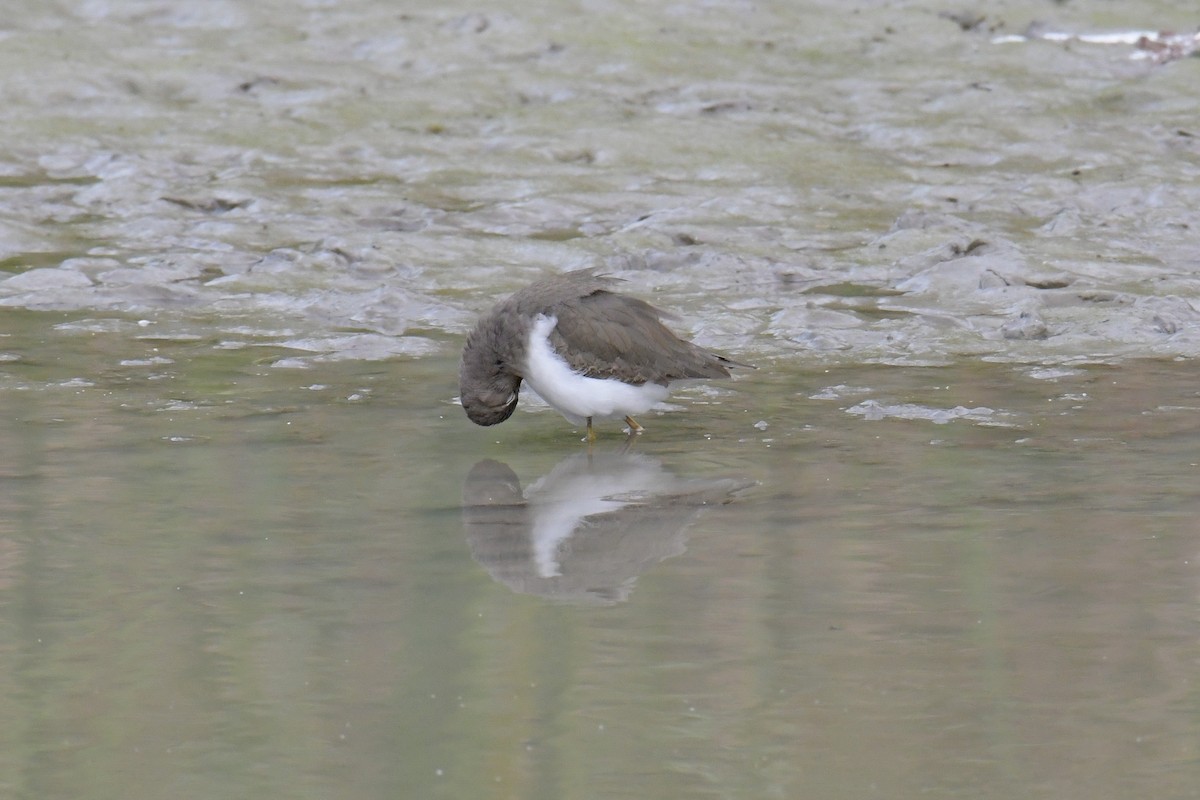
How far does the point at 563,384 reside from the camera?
23.3ft

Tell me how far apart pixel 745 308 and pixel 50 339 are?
360cm

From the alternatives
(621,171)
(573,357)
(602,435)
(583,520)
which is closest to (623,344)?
(573,357)

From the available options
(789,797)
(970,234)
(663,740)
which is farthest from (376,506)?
(970,234)

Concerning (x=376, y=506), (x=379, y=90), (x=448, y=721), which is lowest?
(x=379, y=90)

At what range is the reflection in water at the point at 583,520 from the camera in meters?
5.26

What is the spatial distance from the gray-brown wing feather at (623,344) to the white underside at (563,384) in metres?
0.03

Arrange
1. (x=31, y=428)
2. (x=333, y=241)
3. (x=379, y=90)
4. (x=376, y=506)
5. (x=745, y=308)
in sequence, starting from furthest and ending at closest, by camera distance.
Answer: (x=379, y=90), (x=333, y=241), (x=745, y=308), (x=31, y=428), (x=376, y=506)

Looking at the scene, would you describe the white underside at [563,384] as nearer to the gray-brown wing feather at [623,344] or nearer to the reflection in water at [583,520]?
the gray-brown wing feather at [623,344]

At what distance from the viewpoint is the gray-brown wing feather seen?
7180 mm

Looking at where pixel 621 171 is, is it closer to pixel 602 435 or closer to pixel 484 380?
pixel 602 435

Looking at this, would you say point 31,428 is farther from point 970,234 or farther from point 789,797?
point 970,234

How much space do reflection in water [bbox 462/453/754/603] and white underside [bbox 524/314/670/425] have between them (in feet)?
0.66

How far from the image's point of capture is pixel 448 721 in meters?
→ 4.10

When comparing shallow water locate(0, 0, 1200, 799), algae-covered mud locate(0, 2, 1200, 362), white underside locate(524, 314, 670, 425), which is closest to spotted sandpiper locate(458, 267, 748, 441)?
white underside locate(524, 314, 670, 425)
